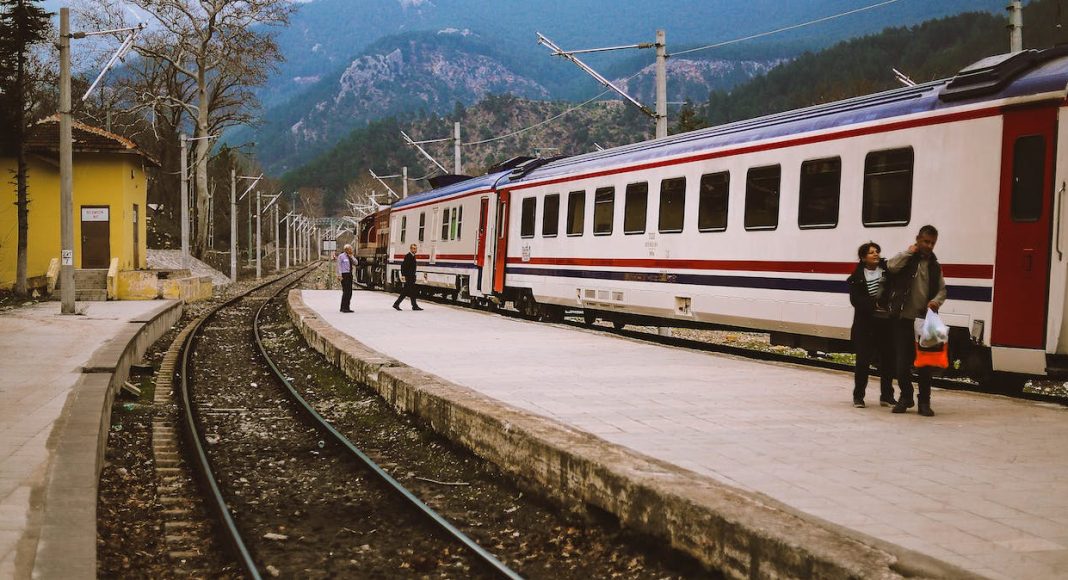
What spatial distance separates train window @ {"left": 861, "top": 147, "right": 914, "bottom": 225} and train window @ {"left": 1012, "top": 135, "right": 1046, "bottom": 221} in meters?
1.44

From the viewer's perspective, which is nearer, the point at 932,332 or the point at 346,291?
the point at 932,332

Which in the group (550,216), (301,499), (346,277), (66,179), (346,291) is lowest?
(301,499)

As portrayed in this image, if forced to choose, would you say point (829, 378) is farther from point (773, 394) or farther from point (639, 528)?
point (639, 528)

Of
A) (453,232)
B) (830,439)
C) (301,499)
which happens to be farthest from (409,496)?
(453,232)

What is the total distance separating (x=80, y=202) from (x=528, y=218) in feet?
63.0

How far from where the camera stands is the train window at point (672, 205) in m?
15.4

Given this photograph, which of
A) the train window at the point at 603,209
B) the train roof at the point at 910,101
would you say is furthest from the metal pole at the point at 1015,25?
the train window at the point at 603,209

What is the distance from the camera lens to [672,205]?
51.4ft

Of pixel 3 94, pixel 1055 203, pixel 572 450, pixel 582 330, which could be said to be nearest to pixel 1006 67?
pixel 1055 203

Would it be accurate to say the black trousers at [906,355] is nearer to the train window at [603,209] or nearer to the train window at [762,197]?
the train window at [762,197]

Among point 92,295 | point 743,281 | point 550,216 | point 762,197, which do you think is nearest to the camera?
point 762,197

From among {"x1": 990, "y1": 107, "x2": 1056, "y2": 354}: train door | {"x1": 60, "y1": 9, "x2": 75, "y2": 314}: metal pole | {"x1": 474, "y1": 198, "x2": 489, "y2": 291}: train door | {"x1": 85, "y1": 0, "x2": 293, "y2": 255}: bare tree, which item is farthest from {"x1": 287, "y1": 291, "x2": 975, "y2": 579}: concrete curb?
{"x1": 85, "y1": 0, "x2": 293, "y2": 255}: bare tree

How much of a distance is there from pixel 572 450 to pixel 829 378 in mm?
5509

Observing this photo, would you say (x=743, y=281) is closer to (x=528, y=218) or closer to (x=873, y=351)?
(x=873, y=351)
